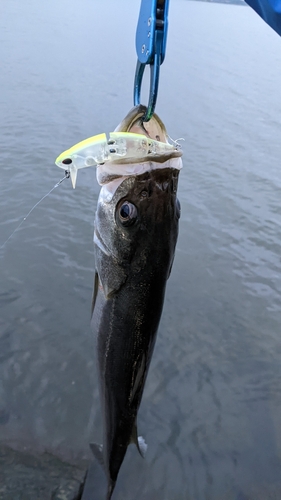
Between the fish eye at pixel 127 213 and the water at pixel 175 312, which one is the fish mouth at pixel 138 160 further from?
the water at pixel 175 312

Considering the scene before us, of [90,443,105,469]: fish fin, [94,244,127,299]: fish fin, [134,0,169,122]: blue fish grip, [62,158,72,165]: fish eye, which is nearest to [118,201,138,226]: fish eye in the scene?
[94,244,127,299]: fish fin

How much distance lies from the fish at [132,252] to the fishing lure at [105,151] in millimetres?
15

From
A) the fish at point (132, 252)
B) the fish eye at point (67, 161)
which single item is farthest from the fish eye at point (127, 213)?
the fish eye at point (67, 161)

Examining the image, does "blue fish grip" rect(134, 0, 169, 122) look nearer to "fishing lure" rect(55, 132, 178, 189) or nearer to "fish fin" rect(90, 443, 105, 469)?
"fishing lure" rect(55, 132, 178, 189)

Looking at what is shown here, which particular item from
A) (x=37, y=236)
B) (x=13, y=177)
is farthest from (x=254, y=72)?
(x=37, y=236)

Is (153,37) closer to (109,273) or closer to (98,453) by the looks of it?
(109,273)

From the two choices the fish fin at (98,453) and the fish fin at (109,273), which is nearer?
the fish fin at (109,273)

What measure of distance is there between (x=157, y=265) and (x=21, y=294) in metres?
3.68

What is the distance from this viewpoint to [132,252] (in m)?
1.79

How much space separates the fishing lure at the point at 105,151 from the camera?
1.60 metres

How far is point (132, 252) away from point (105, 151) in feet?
1.54

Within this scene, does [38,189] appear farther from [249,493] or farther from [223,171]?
[249,493]

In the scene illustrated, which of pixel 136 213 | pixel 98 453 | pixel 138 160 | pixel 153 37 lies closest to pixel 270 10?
pixel 153 37

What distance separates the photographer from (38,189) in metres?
7.36
